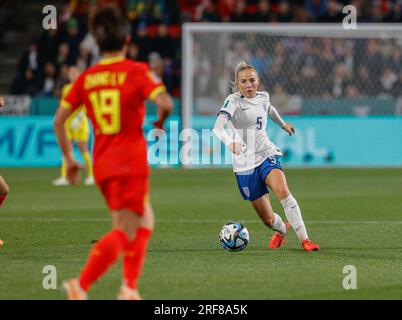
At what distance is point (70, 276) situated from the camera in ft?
27.5

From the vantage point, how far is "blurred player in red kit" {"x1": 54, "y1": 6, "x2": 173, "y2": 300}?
6594mm

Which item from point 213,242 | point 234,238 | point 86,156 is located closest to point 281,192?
point 234,238

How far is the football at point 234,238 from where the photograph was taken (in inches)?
391

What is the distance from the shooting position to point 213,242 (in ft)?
35.2

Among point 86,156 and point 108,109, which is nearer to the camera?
point 108,109

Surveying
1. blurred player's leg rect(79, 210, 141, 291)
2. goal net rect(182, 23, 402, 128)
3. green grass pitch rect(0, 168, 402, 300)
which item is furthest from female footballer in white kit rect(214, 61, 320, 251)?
goal net rect(182, 23, 402, 128)

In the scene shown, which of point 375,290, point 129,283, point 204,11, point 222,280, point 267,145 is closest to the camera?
point 129,283

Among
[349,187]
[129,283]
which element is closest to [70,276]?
[129,283]

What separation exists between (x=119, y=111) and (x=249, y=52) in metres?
16.3

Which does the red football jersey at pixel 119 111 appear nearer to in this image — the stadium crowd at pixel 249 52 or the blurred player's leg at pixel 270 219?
the blurred player's leg at pixel 270 219

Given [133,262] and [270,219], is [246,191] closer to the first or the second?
[270,219]

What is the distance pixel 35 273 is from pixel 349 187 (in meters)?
9.93

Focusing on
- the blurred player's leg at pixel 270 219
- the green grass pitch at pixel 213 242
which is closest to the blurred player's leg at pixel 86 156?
the green grass pitch at pixel 213 242
